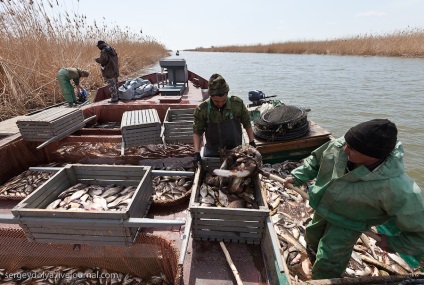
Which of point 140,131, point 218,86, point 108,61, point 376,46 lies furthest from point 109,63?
point 376,46

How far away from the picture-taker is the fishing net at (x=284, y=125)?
509cm

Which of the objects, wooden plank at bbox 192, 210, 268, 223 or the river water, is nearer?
wooden plank at bbox 192, 210, 268, 223

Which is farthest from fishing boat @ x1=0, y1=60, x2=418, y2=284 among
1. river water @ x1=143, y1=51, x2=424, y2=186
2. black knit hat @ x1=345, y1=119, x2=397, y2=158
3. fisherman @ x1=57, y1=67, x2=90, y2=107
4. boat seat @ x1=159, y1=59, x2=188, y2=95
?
river water @ x1=143, y1=51, x2=424, y2=186

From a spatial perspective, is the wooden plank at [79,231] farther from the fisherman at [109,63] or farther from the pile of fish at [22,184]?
the fisherman at [109,63]

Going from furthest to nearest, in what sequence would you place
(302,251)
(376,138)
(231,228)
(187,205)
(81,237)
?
(187,205) → (302,251) → (231,228) → (81,237) → (376,138)

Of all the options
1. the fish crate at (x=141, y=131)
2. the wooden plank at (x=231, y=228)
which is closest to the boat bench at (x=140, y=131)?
the fish crate at (x=141, y=131)

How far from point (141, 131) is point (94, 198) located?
2112 millimetres

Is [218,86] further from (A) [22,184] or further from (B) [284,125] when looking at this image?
(A) [22,184]

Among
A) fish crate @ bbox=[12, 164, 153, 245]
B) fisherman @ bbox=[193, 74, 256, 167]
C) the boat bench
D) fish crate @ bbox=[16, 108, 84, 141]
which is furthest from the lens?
the boat bench

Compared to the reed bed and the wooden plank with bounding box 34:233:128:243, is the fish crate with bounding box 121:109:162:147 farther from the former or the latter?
the reed bed

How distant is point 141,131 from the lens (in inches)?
199

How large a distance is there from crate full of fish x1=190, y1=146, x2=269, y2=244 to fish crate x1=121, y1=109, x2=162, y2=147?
213 cm

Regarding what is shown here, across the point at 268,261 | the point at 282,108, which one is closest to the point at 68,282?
the point at 268,261

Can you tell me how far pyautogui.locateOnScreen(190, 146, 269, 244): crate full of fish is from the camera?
2.55m
